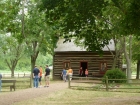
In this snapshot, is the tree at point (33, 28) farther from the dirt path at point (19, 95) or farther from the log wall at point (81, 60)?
the dirt path at point (19, 95)

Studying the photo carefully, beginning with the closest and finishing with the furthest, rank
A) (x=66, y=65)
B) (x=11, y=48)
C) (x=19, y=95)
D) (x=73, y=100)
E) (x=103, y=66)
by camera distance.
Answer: (x=73, y=100) → (x=19, y=95) → (x=103, y=66) → (x=66, y=65) → (x=11, y=48)

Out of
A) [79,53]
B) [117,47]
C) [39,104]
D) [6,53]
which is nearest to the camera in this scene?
[39,104]

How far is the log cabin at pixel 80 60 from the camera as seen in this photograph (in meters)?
38.5

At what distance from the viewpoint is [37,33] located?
33312 mm

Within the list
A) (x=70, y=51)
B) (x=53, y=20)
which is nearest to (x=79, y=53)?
Answer: (x=70, y=51)

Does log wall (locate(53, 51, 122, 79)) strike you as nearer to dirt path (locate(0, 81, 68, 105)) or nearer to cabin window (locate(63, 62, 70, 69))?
cabin window (locate(63, 62, 70, 69))

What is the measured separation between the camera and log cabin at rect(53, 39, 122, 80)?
126ft

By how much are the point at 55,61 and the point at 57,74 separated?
74.4 inches

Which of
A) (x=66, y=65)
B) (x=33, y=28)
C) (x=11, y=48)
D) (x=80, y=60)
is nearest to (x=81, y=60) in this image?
(x=80, y=60)

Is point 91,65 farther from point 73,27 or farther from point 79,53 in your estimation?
point 73,27

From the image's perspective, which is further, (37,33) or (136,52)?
(136,52)

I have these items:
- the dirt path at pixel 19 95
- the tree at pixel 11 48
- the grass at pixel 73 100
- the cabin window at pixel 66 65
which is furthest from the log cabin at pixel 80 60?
the grass at pixel 73 100

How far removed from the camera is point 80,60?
39.1 m

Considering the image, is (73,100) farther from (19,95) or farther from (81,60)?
(81,60)
